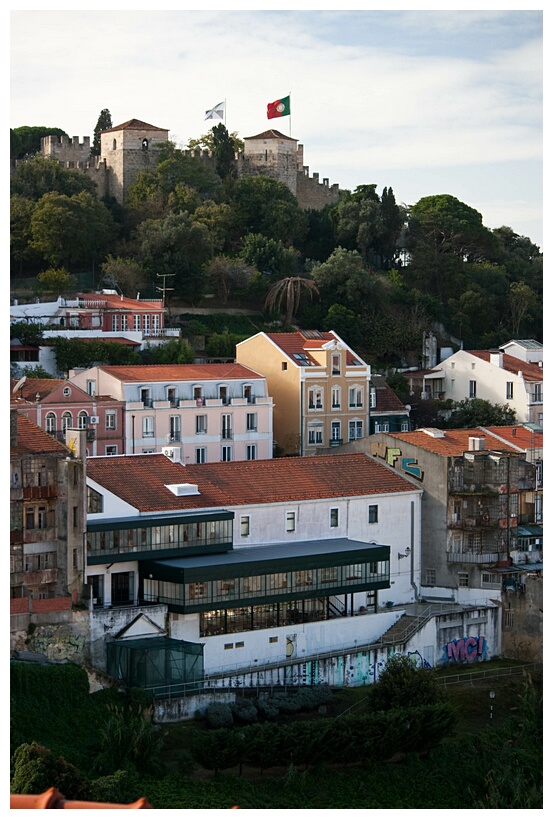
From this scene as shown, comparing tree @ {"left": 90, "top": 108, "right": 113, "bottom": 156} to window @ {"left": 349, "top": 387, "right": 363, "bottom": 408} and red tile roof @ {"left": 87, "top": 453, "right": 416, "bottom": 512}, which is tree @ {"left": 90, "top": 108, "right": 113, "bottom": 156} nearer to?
window @ {"left": 349, "top": 387, "right": 363, "bottom": 408}

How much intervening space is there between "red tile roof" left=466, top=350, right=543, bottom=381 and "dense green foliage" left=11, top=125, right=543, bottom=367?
11.3 ft

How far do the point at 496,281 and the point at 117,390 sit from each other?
18.1 meters

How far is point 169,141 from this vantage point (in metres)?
43.9

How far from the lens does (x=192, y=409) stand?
96.8 feet

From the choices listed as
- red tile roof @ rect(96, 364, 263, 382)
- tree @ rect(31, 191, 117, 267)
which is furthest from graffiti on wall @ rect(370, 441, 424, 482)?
tree @ rect(31, 191, 117, 267)

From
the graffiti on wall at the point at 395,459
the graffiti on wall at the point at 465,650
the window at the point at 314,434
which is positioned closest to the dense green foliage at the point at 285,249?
the window at the point at 314,434

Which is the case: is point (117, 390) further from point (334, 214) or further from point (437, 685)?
point (334, 214)

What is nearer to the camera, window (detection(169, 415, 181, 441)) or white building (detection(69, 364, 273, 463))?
white building (detection(69, 364, 273, 463))

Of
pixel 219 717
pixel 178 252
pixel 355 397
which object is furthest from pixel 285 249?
pixel 219 717

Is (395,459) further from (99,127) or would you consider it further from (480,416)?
(99,127)

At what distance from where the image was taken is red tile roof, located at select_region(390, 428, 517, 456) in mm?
26203

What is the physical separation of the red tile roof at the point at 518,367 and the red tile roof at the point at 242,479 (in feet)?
30.7

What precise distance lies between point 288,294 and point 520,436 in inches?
454

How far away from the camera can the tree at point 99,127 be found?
45531 millimetres
